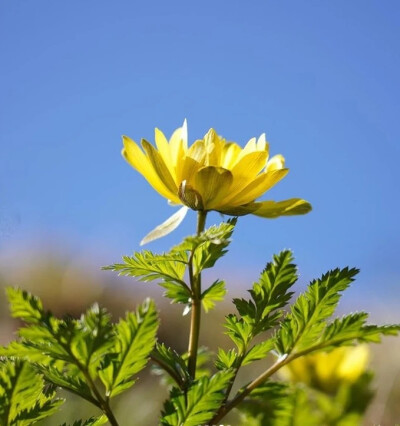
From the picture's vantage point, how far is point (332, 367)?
67cm

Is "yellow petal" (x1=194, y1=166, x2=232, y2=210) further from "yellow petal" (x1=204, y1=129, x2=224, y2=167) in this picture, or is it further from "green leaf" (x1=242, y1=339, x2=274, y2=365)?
"green leaf" (x1=242, y1=339, x2=274, y2=365)

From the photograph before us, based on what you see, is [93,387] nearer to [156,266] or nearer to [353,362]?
[156,266]

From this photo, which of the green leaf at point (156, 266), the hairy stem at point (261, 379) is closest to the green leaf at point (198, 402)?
the hairy stem at point (261, 379)

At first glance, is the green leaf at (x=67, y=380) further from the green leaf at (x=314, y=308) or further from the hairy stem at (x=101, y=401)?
the green leaf at (x=314, y=308)

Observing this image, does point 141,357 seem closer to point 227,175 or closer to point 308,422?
point 308,422

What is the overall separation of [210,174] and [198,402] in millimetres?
265

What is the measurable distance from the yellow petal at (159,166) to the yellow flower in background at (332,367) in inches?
9.7

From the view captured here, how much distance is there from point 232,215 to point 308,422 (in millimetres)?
307

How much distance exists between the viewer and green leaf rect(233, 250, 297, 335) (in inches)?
22.9

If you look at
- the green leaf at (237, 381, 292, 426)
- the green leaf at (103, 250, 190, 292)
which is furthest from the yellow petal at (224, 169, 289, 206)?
the green leaf at (237, 381, 292, 426)

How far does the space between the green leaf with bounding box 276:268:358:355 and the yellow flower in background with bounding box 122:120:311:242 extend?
165mm

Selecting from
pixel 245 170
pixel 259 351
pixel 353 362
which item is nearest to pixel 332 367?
pixel 353 362

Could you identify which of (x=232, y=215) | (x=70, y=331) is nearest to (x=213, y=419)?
(x=70, y=331)

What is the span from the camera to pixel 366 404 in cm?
47
